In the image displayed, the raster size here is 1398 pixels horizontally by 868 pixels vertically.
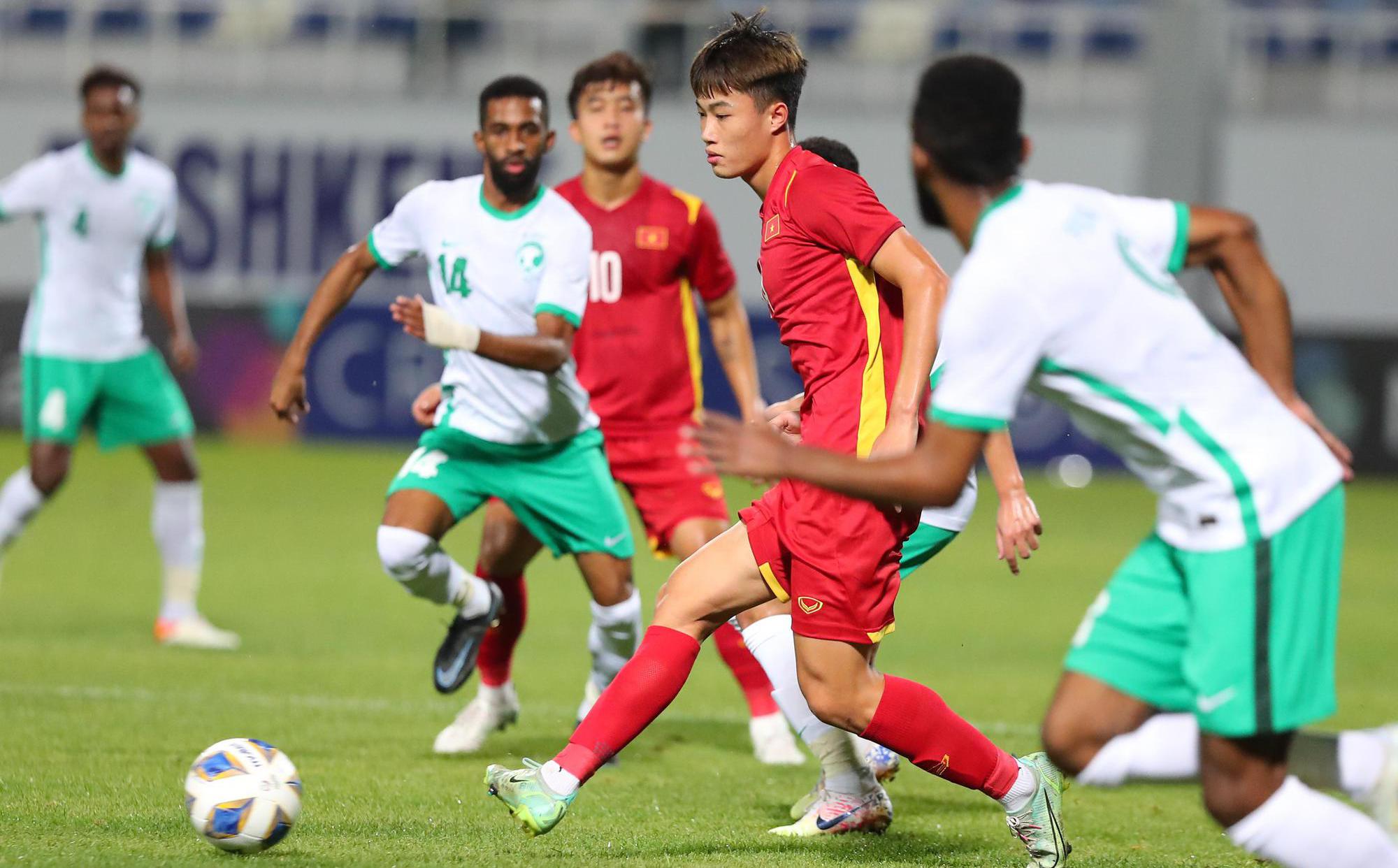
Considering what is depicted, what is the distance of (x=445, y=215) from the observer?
6.35m

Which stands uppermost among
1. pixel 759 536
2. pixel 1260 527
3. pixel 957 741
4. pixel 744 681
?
pixel 1260 527

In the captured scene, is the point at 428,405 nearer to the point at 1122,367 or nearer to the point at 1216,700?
the point at 1122,367

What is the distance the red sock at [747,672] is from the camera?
22.6 ft

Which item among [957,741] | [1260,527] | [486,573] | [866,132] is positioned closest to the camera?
[1260,527]

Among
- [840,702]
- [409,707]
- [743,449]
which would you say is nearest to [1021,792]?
[840,702]

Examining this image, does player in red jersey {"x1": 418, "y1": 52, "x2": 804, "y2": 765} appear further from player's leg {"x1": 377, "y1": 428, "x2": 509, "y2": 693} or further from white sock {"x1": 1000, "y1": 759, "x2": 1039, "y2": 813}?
white sock {"x1": 1000, "y1": 759, "x2": 1039, "y2": 813}

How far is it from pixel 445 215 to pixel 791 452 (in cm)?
289

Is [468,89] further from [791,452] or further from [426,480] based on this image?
[791,452]

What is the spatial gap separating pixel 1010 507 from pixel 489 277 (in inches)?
94.8

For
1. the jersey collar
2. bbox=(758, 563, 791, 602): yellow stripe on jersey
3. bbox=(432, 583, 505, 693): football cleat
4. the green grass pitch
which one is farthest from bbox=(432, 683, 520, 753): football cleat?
the jersey collar

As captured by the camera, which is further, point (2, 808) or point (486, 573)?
point (486, 573)

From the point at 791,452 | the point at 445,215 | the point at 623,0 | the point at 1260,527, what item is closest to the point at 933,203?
the point at 791,452

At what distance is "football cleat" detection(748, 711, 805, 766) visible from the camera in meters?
6.77

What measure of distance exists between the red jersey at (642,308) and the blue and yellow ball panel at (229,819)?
2.91 m
